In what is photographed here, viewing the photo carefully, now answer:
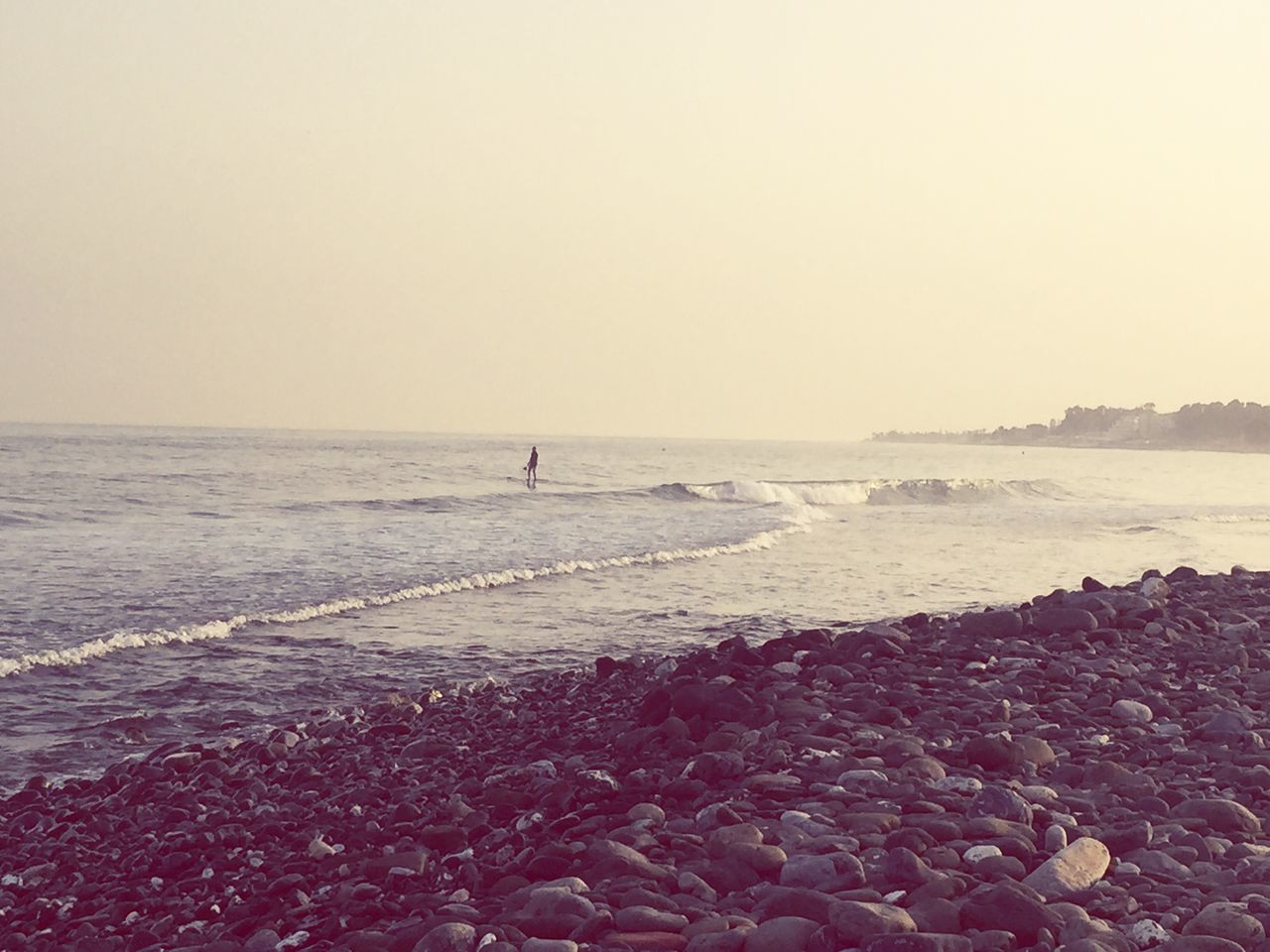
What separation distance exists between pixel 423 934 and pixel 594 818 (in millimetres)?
1578

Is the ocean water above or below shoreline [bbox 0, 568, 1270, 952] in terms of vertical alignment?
below

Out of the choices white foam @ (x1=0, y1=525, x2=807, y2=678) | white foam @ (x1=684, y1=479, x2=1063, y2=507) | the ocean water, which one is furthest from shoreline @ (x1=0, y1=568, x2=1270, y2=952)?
white foam @ (x1=684, y1=479, x2=1063, y2=507)

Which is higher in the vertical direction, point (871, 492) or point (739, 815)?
point (739, 815)

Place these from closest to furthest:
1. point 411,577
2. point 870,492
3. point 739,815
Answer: point 739,815 < point 411,577 < point 870,492

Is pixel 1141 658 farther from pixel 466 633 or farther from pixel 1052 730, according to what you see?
pixel 466 633

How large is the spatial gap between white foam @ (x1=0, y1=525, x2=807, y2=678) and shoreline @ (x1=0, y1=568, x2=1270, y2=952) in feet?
14.2

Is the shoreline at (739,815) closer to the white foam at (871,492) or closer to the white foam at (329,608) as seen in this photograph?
the white foam at (329,608)

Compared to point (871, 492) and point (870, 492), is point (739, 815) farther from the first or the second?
point (871, 492)

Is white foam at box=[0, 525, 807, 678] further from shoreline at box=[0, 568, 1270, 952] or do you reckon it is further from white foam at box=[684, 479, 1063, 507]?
white foam at box=[684, 479, 1063, 507]

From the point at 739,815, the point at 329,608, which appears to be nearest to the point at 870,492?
the point at 329,608

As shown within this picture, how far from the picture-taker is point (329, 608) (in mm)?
16172

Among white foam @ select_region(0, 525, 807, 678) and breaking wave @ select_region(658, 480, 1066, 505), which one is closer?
white foam @ select_region(0, 525, 807, 678)

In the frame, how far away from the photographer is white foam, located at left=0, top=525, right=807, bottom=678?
1246 cm

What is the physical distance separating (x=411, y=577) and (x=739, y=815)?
14843 mm
